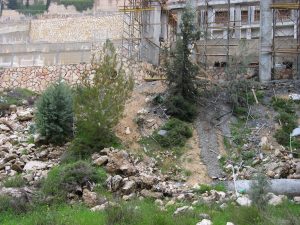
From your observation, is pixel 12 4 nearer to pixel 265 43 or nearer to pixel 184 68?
pixel 265 43

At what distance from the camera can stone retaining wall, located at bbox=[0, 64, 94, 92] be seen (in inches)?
1060

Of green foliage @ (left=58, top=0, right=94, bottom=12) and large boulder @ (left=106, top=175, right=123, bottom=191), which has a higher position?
green foliage @ (left=58, top=0, right=94, bottom=12)

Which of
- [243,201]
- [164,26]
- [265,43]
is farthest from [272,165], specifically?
[164,26]

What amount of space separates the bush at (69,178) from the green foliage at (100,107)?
5.80ft

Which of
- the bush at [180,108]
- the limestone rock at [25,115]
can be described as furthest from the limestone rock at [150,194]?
the limestone rock at [25,115]

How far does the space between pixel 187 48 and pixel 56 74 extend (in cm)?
786

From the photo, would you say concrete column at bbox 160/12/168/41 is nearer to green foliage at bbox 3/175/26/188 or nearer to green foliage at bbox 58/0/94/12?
green foliage at bbox 3/175/26/188

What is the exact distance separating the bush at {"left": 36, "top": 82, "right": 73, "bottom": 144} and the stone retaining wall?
A: 6.14 meters

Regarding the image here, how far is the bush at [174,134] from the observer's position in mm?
19797

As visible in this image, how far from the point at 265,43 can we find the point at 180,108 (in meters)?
5.86

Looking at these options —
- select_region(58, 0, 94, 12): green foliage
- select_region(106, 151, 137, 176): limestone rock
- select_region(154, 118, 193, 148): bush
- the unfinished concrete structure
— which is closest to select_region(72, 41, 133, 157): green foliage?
select_region(106, 151, 137, 176): limestone rock

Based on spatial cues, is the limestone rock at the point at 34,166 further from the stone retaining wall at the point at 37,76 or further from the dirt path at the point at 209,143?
the stone retaining wall at the point at 37,76

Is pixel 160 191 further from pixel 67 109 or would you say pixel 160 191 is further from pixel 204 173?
pixel 67 109

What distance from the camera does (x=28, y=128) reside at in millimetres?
21906
